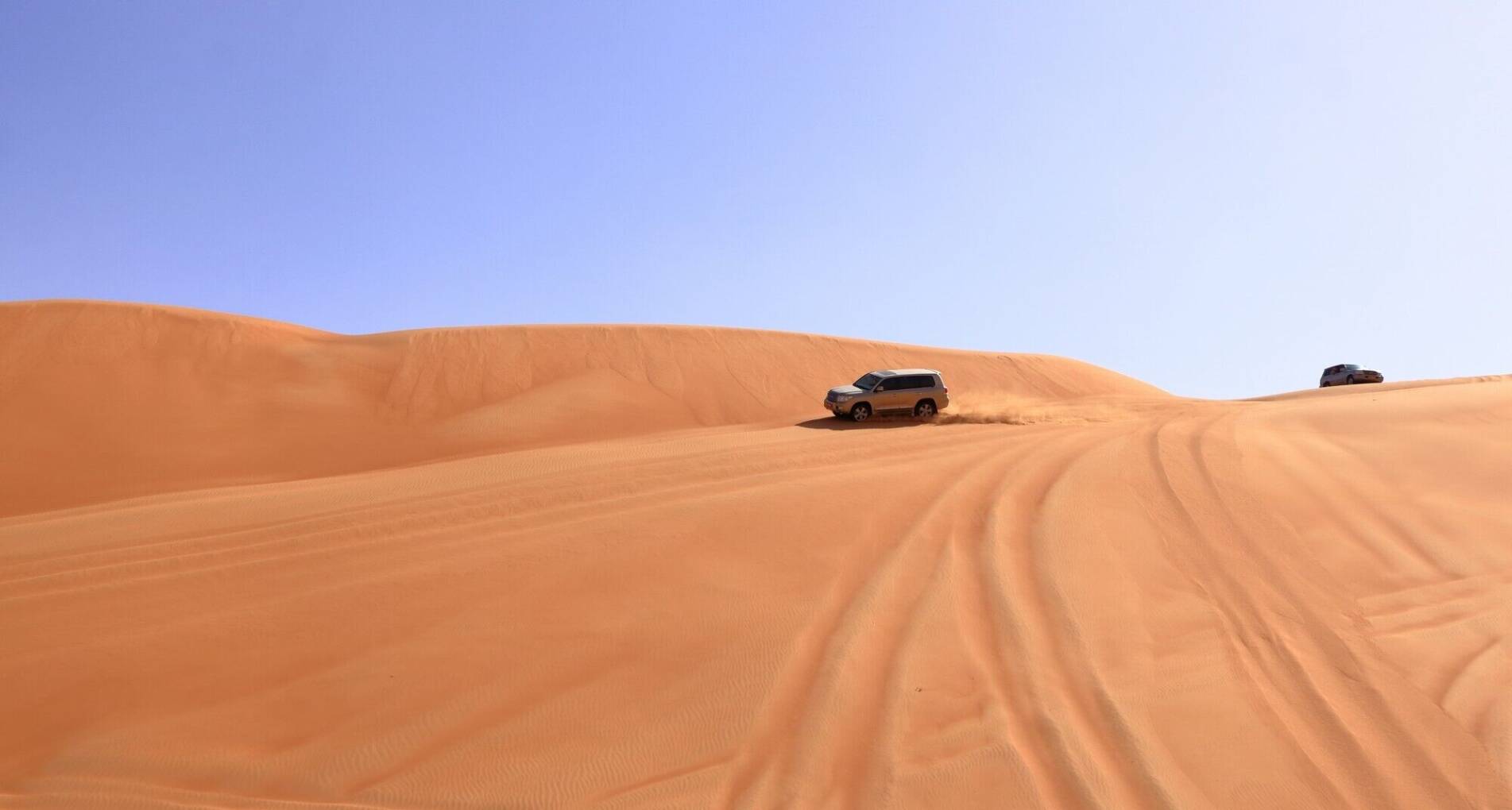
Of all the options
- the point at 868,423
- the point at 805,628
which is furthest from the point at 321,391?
the point at 805,628

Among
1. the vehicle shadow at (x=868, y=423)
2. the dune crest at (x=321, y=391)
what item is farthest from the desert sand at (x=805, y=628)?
the dune crest at (x=321, y=391)

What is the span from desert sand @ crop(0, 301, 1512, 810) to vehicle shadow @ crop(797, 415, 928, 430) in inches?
116

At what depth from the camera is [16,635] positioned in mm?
8930

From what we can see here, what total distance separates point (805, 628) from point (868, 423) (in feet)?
46.5

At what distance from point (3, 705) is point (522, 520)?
592 cm

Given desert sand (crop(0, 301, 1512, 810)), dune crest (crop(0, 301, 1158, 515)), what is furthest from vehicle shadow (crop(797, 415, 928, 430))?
dune crest (crop(0, 301, 1158, 515))

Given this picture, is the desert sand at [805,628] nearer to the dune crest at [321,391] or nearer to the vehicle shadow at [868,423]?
the vehicle shadow at [868,423]

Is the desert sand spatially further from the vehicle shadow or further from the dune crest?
the dune crest

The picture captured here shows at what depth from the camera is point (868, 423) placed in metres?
22.9

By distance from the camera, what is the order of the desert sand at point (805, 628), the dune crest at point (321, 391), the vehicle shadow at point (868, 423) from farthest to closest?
the dune crest at point (321, 391), the vehicle shadow at point (868, 423), the desert sand at point (805, 628)

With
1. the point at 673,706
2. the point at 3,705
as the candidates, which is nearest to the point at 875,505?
the point at 673,706

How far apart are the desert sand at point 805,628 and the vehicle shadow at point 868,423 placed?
2.95 m

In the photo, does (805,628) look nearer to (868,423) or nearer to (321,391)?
(868,423)

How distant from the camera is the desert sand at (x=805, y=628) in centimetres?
671
